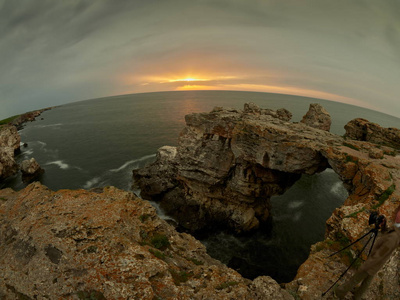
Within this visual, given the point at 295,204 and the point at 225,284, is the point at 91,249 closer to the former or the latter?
the point at 225,284

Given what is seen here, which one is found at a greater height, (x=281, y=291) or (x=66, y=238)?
(x=66, y=238)

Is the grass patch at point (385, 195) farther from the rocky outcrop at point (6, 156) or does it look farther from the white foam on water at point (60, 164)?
the rocky outcrop at point (6, 156)

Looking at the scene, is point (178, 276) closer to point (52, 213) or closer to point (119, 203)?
point (119, 203)

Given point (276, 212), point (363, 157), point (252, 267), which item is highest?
point (363, 157)

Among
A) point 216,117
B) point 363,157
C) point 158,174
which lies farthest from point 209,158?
point 363,157

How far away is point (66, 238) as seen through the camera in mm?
8672

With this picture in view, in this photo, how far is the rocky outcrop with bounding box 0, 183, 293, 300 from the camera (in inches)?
283

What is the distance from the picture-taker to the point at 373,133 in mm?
23109

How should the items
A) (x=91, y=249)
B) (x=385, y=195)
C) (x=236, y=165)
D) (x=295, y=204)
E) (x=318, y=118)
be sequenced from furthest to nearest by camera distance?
(x=318, y=118)
(x=295, y=204)
(x=236, y=165)
(x=385, y=195)
(x=91, y=249)

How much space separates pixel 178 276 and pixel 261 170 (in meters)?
17.7

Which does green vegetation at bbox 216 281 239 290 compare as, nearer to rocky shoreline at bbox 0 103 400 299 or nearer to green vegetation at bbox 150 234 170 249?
rocky shoreline at bbox 0 103 400 299

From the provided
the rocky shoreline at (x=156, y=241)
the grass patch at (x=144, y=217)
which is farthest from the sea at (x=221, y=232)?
the grass patch at (x=144, y=217)

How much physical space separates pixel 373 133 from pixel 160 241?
29.3 m

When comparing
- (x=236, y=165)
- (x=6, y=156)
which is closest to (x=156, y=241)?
(x=236, y=165)
